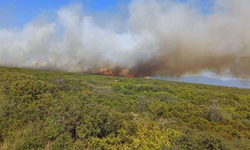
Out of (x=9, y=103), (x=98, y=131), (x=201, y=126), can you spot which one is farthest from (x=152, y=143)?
(x=9, y=103)

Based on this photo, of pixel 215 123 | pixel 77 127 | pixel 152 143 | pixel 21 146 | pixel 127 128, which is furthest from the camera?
pixel 215 123

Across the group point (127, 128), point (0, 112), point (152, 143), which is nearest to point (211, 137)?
point (152, 143)

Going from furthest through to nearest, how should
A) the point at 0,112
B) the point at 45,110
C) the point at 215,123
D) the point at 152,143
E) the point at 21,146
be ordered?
the point at 215,123 → the point at 45,110 → the point at 0,112 → the point at 152,143 → the point at 21,146

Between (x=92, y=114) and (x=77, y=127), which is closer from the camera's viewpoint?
(x=77, y=127)

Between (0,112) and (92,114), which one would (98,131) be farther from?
(0,112)

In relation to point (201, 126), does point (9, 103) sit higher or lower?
higher

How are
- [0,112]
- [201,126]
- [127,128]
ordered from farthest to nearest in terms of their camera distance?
[201,126]
[0,112]
[127,128]

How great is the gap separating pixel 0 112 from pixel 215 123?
13.2 meters

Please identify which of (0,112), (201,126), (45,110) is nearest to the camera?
(0,112)

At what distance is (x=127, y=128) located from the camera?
8.62 metres

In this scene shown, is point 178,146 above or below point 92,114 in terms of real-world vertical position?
below

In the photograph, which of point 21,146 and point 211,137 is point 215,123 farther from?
point 21,146

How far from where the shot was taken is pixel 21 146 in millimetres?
6797

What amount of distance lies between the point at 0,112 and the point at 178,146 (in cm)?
896
